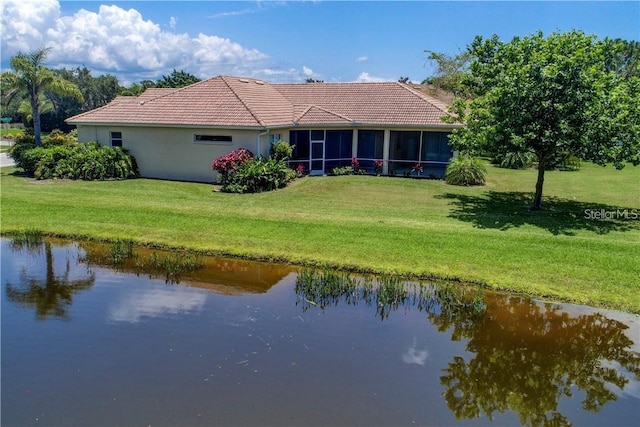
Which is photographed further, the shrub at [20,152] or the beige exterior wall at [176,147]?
the shrub at [20,152]

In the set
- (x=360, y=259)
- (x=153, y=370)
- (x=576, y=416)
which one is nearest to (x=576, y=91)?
(x=360, y=259)

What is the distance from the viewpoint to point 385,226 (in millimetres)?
14930

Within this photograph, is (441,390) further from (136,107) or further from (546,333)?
(136,107)

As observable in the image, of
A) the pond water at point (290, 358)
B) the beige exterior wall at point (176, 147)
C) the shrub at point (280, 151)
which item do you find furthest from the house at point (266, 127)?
the pond water at point (290, 358)

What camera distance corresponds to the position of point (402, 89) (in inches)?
1129

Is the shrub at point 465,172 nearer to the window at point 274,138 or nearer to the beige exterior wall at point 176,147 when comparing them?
the window at point 274,138

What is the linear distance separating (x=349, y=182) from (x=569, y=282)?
44.3 ft

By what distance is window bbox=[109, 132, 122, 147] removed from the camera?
81.4ft

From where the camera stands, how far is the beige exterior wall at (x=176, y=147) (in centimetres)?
2255

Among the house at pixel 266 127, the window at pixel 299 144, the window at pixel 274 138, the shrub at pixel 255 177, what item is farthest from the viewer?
the window at pixel 299 144

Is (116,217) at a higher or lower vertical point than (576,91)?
lower

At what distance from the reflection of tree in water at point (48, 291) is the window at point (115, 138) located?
13996 mm

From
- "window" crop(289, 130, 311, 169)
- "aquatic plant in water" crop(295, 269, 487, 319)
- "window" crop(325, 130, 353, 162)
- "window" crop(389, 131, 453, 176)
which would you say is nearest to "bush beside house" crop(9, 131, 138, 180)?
"window" crop(289, 130, 311, 169)

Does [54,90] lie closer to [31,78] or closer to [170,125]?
[31,78]
